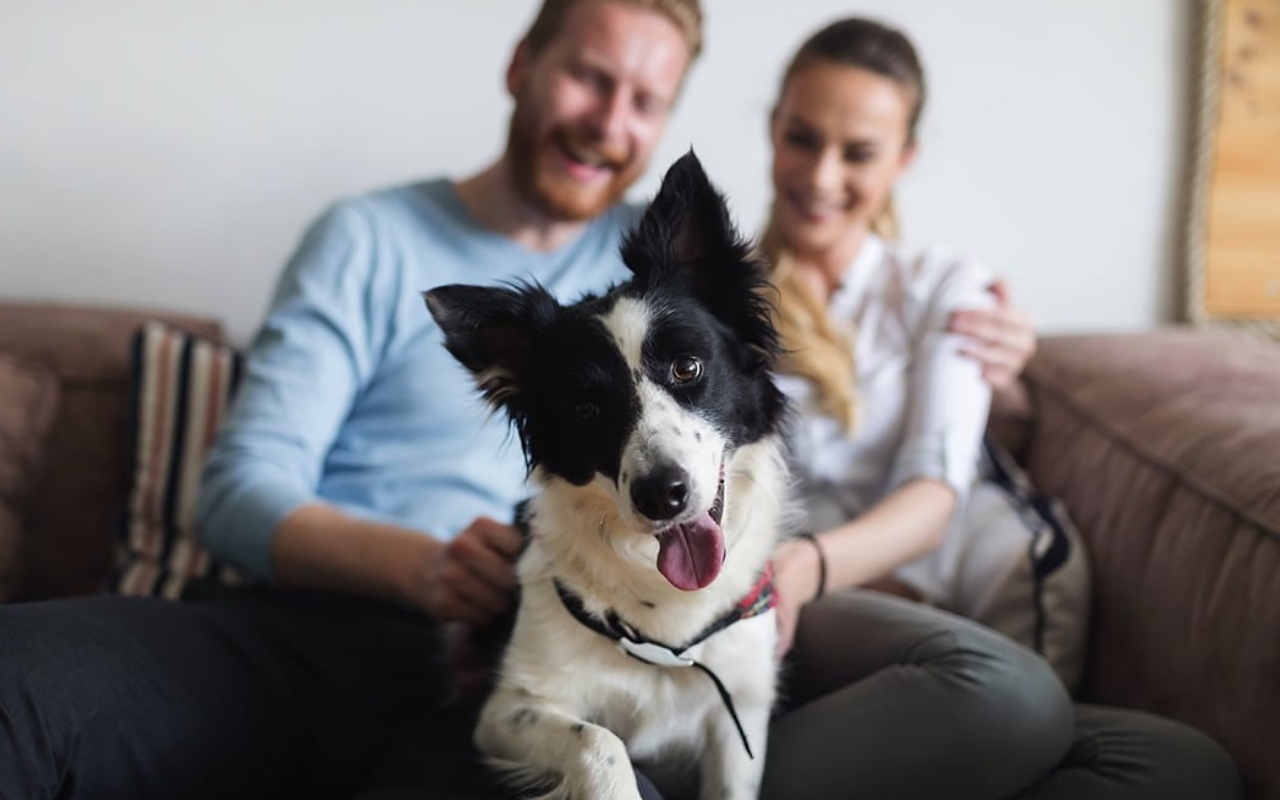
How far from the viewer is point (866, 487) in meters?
2.05

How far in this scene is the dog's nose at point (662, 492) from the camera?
117 centimetres

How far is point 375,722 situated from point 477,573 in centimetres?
32

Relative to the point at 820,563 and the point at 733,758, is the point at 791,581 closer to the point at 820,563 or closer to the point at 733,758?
the point at 820,563

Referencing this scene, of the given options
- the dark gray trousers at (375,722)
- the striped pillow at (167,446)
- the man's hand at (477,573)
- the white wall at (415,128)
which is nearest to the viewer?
the dark gray trousers at (375,722)

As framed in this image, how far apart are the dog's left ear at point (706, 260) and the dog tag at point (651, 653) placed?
0.42 metres

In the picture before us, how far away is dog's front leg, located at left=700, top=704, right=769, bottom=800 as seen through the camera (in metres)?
1.35

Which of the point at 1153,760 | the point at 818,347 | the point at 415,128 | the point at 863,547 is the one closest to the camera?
the point at 1153,760

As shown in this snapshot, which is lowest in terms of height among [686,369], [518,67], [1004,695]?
[1004,695]

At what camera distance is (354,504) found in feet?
6.05

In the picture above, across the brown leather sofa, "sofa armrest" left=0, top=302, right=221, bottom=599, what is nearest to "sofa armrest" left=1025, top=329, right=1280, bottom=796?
the brown leather sofa

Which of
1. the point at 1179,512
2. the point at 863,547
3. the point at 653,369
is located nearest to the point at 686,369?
the point at 653,369

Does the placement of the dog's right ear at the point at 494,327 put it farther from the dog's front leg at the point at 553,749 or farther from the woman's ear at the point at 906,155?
the woman's ear at the point at 906,155

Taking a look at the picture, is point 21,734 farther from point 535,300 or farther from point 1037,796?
point 1037,796

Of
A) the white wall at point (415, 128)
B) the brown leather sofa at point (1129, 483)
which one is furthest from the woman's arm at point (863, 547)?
the white wall at point (415, 128)
